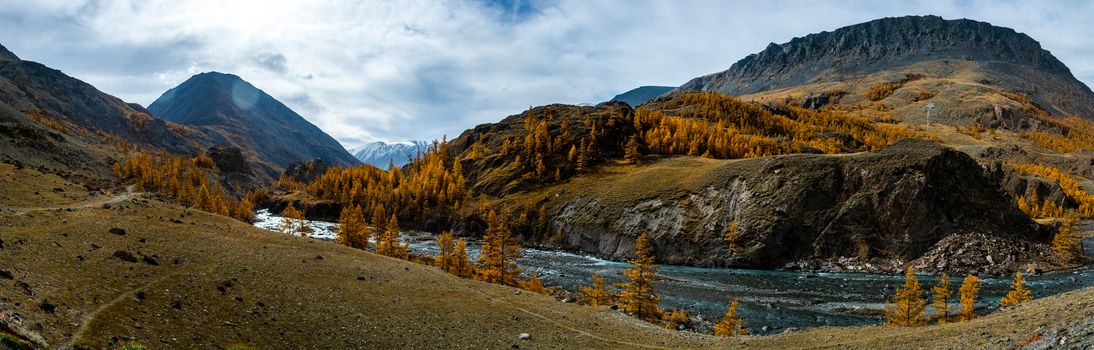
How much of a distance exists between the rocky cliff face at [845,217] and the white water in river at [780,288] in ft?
22.2

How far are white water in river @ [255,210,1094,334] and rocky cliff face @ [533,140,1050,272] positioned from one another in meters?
6.77

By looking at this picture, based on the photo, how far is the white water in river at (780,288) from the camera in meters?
58.0

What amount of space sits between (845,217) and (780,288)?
32.3 meters

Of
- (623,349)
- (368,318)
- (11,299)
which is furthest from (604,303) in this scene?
(11,299)

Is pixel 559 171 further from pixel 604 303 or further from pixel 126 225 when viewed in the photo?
pixel 126 225

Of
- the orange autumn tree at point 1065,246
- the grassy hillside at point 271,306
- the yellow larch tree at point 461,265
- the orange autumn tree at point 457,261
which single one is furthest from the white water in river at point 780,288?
the grassy hillside at point 271,306

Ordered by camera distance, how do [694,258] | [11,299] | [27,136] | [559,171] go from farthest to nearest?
[559,171]
[27,136]
[694,258]
[11,299]

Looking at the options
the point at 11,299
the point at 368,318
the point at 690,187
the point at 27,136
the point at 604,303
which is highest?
the point at 27,136

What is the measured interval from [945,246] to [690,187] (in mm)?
45991

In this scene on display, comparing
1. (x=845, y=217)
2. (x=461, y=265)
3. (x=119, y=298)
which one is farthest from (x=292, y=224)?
(x=845, y=217)

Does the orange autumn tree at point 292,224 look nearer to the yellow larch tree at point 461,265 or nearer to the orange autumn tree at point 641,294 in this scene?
the yellow larch tree at point 461,265

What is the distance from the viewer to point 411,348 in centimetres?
Answer: 2598

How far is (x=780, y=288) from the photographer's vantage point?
75.9m

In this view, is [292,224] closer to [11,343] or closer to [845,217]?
[11,343]
